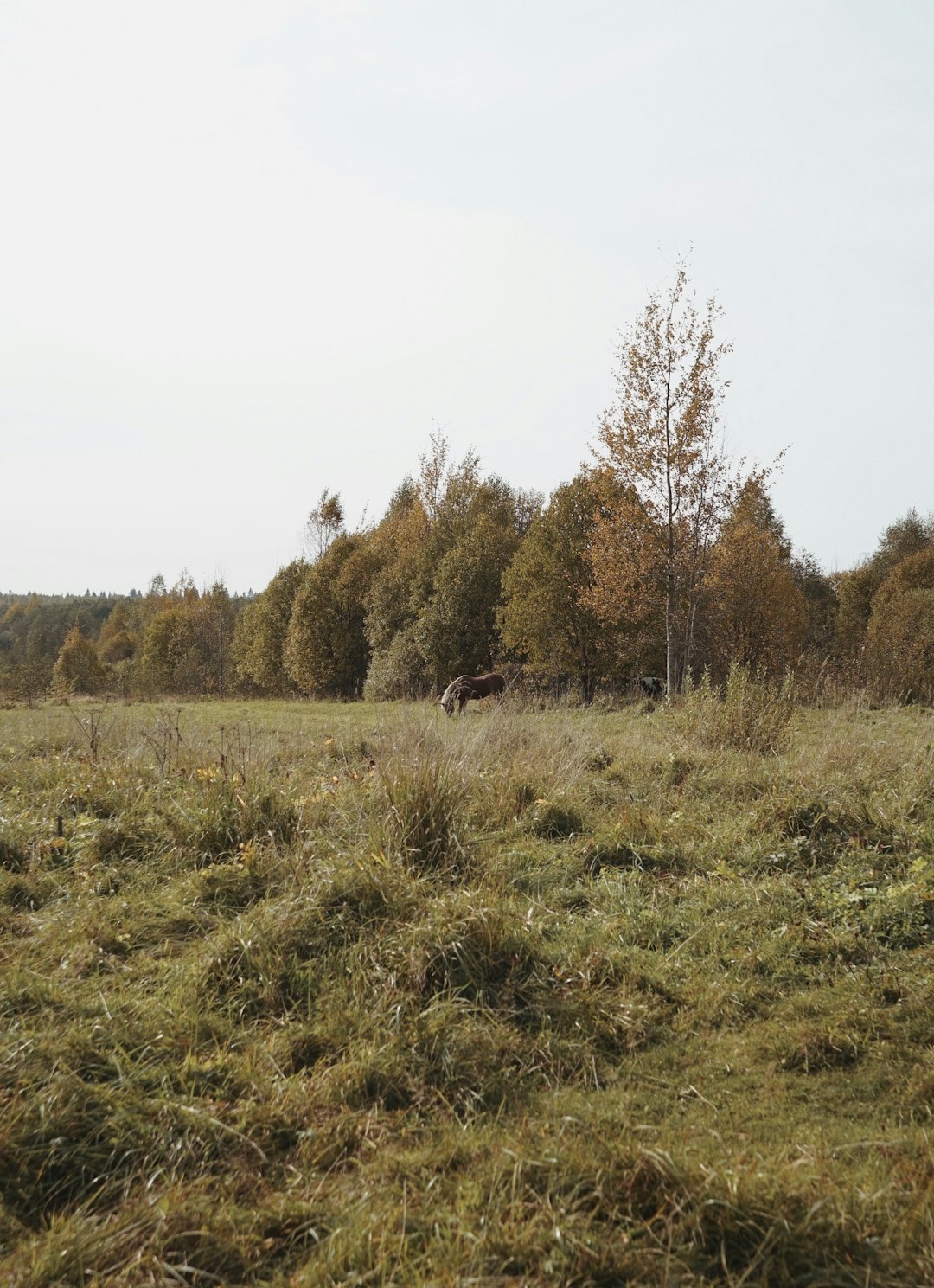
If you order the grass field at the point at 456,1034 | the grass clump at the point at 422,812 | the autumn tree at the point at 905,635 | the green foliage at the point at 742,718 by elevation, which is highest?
the autumn tree at the point at 905,635

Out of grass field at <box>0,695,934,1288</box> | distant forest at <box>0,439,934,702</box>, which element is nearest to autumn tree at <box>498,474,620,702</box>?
distant forest at <box>0,439,934,702</box>

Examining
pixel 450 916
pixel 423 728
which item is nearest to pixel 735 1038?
pixel 450 916

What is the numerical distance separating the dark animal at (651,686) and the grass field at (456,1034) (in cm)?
1427

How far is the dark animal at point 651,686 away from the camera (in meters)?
21.5

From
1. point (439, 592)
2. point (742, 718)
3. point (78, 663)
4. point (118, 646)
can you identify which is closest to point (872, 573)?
point (439, 592)

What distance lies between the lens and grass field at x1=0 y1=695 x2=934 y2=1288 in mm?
2490

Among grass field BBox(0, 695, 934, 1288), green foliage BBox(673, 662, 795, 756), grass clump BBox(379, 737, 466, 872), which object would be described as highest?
green foliage BBox(673, 662, 795, 756)

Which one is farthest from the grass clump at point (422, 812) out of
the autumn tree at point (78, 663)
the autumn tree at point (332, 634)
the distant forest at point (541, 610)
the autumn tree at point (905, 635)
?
the autumn tree at point (78, 663)

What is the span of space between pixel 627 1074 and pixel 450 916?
122 centimetres

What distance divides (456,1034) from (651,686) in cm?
1870

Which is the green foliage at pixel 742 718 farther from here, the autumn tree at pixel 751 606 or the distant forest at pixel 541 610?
the autumn tree at pixel 751 606

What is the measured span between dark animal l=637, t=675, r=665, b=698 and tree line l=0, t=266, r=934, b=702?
48cm

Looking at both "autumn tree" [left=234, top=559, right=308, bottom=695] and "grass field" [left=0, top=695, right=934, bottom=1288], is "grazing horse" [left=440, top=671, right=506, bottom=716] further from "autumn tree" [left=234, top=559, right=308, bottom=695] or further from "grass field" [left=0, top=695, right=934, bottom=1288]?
"autumn tree" [left=234, top=559, right=308, bottom=695]

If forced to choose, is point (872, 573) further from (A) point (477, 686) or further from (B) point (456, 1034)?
(B) point (456, 1034)
